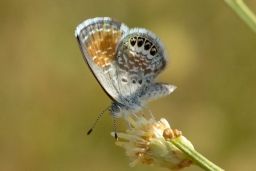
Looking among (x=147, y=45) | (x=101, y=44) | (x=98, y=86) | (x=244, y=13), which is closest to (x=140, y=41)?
(x=147, y=45)

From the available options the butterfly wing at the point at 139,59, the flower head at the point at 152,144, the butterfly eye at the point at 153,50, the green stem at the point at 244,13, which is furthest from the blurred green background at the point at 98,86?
the green stem at the point at 244,13

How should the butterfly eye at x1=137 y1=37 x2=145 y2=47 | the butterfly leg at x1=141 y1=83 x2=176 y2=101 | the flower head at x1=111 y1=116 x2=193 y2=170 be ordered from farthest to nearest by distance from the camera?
the butterfly eye at x1=137 y1=37 x2=145 y2=47, the butterfly leg at x1=141 y1=83 x2=176 y2=101, the flower head at x1=111 y1=116 x2=193 y2=170

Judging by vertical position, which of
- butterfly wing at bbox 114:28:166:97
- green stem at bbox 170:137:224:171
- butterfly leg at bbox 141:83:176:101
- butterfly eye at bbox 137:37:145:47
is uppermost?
butterfly eye at bbox 137:37:145:47

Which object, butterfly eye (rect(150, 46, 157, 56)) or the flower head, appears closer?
the flower head

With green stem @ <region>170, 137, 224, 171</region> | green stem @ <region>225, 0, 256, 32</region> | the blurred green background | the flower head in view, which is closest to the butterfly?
the flower head

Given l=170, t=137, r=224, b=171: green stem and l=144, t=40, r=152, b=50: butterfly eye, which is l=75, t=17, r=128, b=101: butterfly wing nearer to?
l=144, t=40, r=152, b=50: butterfly eye

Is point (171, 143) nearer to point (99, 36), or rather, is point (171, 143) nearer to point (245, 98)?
point (99, 36)

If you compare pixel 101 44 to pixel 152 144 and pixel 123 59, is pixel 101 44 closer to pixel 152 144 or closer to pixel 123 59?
pixel 123 59
